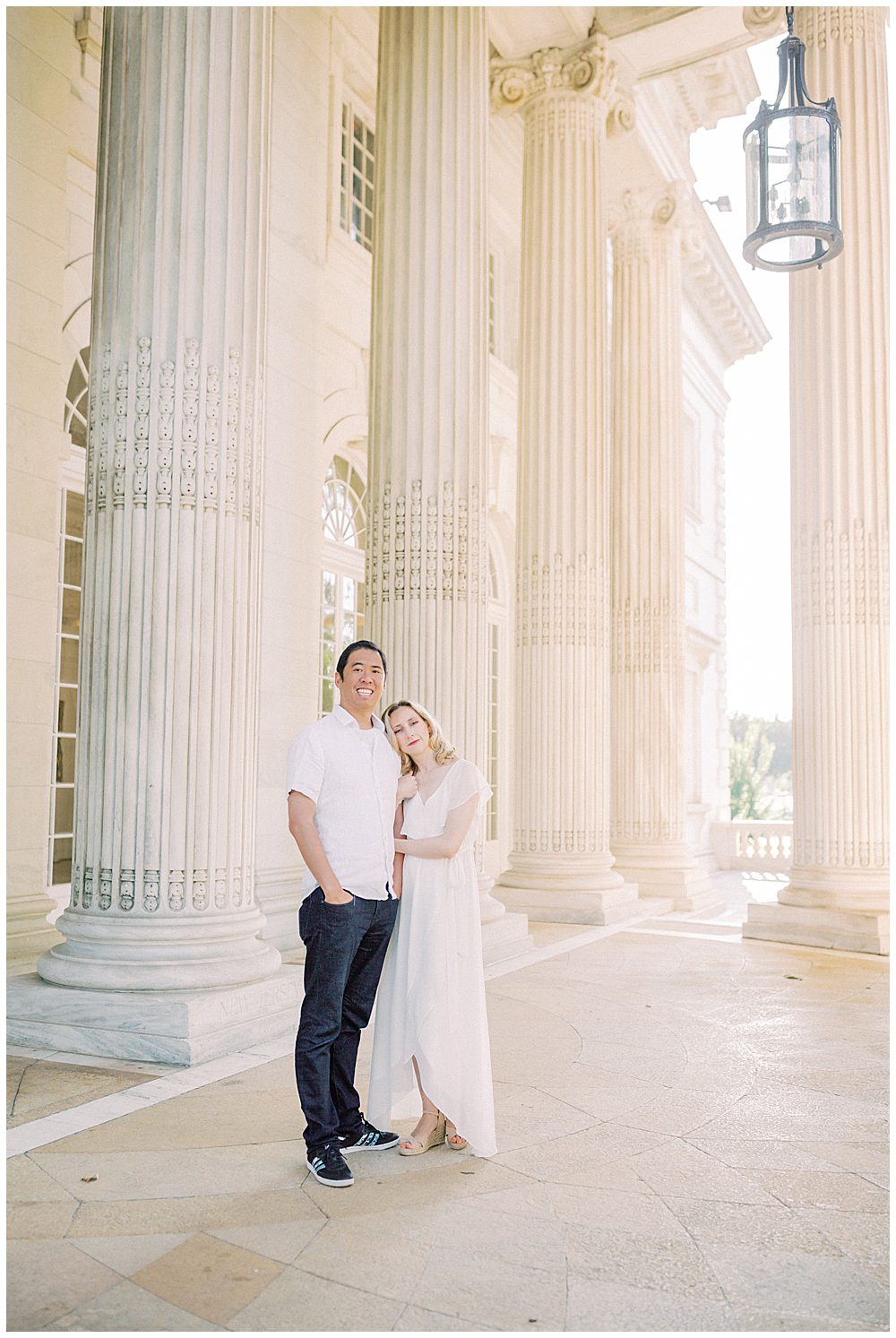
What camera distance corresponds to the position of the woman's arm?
4.71m

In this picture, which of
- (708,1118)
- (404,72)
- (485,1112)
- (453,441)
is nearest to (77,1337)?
(485,1112)

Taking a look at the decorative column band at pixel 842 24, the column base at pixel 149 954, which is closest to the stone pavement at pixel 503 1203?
the column base at pixel 149 954

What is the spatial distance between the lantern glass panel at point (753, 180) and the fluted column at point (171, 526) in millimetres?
3022

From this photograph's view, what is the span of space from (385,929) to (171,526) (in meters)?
3.04

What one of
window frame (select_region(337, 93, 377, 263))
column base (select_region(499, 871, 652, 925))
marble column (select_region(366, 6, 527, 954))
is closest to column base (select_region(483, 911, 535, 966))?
marble column (select_region(366, 6, 527, 954))

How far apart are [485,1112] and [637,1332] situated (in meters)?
1.49

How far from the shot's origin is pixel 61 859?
9141 millimetres

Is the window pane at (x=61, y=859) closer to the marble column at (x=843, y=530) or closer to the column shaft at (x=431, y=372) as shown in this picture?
the column shaft at (x=431, y=372)

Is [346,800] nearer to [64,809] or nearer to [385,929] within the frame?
[385,929]

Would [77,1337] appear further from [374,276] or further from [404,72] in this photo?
[404,72]

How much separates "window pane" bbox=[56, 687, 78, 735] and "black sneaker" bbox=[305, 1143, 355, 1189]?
5.50 m

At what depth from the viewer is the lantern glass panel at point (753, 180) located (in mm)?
6160

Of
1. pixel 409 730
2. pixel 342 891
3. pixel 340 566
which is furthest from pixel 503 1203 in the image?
pixel 340 566

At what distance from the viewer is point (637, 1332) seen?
317 cm
